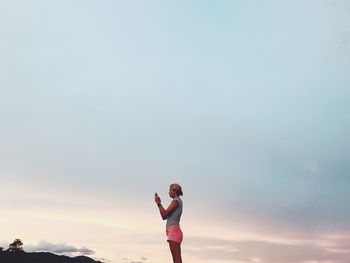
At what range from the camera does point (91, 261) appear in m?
65.6

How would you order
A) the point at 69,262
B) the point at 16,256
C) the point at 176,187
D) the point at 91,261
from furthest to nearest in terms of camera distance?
the point at 91,261 → the point at 69,262 → the point at 16,256 → the point at 176,187

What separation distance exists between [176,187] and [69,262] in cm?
4607

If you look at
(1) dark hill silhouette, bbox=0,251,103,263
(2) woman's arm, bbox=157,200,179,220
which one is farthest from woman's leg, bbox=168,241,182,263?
(1) dark hill silhouette, bbox=0,251,103,263

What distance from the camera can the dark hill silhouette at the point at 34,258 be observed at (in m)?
49.9

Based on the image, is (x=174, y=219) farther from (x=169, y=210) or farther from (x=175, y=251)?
(x=175, y=251)

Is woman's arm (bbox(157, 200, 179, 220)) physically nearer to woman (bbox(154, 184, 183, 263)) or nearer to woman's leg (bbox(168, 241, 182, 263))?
woman (bbox(154, 184, 183, 263))

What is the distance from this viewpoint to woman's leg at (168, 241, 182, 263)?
16203 mm

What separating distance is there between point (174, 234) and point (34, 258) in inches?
1657

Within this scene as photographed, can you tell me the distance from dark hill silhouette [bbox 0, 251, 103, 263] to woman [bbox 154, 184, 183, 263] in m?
37.3

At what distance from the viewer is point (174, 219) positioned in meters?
16.2

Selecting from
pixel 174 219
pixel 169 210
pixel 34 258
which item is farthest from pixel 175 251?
pixel 34 258

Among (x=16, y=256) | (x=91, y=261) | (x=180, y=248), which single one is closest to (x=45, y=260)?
(x=16, y=256)

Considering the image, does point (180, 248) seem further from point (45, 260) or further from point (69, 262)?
point (69, 262)

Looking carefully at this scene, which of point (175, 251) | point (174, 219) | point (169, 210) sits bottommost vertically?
point (175, 251)
